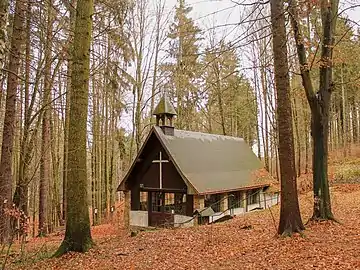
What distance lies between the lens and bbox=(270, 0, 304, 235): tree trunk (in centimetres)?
754

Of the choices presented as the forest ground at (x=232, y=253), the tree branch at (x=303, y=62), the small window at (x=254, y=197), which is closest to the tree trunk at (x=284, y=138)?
the forest ground at (x=232, y=253)

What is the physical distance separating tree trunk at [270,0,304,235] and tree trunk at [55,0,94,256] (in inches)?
166

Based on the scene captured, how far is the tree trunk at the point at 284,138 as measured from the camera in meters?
7.54

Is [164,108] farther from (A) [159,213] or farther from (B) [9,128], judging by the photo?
(B) [9,128]

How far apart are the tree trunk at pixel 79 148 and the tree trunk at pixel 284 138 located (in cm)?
422

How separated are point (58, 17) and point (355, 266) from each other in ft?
31.3

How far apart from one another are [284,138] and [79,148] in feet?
14.9

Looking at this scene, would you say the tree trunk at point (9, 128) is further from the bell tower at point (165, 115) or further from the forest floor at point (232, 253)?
the bell tower at point (165, 115)

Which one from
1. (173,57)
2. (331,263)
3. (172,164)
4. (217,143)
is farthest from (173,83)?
(331,263)

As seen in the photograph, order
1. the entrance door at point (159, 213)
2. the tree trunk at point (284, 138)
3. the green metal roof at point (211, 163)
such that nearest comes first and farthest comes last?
1. the tree trunk at point (284, 138)
2. the green metal roof at point (211, 163)
3. the entrance door at point (159, 213)

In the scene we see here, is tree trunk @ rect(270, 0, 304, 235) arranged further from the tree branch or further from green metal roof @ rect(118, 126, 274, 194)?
green metal roof @ rect(118, 126, 274, 194)

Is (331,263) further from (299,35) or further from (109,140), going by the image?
(109,140)

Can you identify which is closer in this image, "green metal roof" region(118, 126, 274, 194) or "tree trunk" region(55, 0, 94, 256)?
"tree trunk" region(55, 0, 94, 256)

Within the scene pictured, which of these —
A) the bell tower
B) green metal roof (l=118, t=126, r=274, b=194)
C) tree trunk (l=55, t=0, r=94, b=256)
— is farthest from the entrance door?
tree trunk (l=55, t=0, r=94, b=256)
